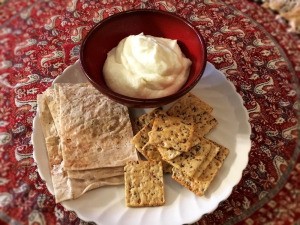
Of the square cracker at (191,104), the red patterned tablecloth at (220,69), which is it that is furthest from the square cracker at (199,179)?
the square cracker at (191,104)

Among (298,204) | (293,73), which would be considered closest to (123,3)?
(293,73)

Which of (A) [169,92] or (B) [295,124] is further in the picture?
(B) [295,124]

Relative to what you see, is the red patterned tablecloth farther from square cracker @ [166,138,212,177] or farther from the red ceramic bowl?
the red ceramic bowl

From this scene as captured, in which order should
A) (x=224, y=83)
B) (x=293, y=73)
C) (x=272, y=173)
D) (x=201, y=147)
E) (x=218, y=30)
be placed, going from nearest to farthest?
(x=201, y=147) < (x=272, y=173) < (x=224, y=83) < (x=293, y=73) < (x=218, y=30)

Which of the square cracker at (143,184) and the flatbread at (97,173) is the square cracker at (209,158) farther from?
the flatbread at (97,173)

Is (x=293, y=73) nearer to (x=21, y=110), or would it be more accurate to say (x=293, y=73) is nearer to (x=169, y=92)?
(x=169, y=92)

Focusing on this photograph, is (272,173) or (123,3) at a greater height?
(123,3)

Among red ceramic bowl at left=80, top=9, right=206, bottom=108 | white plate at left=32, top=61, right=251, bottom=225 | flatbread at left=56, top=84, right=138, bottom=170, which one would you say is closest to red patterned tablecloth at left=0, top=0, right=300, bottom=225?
white plate at left=32, top=61, right=251, bottom=225

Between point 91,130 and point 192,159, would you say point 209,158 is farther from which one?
point 91,130
